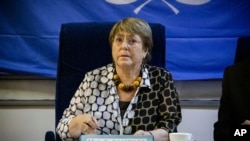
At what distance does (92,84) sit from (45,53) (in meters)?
0.66

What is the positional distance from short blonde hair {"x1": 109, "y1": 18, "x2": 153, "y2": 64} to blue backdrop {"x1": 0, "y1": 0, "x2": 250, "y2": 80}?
0.53m

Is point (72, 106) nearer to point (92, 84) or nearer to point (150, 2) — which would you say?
point (92, 84)

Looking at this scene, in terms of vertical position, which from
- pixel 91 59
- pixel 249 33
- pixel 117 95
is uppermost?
pixel 249 33

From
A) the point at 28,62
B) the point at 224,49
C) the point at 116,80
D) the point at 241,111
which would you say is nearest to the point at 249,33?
the point at 224,49

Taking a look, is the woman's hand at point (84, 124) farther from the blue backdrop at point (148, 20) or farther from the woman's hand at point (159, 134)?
the blue backdrop at point (148, 20)

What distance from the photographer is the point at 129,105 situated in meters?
1.71

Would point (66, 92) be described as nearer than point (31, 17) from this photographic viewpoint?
Yes

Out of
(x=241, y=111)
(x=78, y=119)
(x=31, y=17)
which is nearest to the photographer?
(x=78, y=119)

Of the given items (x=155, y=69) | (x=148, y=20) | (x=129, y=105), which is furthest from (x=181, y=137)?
(x=148, y=20)

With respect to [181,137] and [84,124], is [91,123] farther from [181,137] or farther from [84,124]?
[181,137]

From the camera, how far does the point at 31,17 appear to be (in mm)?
2295

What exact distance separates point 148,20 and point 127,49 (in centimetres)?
64

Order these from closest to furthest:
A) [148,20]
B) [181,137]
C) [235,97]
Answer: [181,137] < [235,97] < [148,20]

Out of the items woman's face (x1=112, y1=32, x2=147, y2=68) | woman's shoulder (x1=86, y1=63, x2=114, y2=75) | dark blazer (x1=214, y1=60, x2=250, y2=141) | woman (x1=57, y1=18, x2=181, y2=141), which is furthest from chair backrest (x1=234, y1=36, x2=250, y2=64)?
woman's shoulder (x1=86, y1=63, x2=114, y2=75)
